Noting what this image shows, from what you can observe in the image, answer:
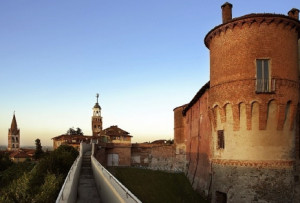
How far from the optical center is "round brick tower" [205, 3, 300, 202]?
1561cm

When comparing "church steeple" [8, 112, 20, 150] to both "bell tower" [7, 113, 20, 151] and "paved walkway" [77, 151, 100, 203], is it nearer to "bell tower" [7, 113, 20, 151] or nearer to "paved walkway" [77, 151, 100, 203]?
"bell tower" [7, 113, 20, 151]

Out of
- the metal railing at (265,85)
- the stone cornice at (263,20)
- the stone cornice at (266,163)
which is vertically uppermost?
the stone cornice at (263,20)

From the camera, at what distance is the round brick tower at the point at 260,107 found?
15.6 meters

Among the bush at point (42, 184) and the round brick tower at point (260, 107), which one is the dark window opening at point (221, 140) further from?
the bush at point (42, 184)

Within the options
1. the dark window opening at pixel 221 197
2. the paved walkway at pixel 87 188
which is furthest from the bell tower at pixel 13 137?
the dark window opening at pixel 221 197

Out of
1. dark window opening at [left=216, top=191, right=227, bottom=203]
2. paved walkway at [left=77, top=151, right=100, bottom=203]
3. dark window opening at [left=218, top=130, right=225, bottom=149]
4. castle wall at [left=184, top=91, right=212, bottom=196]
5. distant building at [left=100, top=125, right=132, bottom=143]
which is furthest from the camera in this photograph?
distant building at [left=100, top=125, right=132, bottom=143]

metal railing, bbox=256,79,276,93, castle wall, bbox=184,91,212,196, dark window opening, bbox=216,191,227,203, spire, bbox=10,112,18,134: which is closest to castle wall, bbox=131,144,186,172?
castle wall, bbox=184,91,212,196

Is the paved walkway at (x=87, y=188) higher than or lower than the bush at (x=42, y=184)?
lower

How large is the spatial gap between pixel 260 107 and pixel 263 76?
1750 millimetres

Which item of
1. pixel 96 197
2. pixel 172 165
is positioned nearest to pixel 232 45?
pixel 96 197

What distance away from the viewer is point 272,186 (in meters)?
15.4

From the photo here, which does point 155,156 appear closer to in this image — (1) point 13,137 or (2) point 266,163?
(2) point 266,163

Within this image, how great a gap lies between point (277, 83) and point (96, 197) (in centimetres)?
1154

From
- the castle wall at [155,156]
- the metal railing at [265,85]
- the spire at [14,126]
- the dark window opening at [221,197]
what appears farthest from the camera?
the spire at [14,126]
